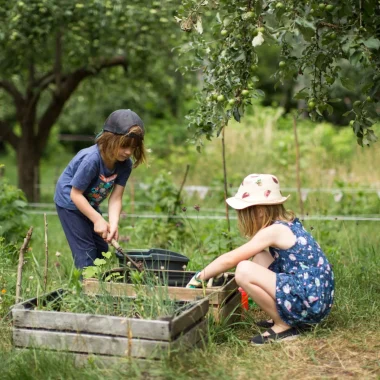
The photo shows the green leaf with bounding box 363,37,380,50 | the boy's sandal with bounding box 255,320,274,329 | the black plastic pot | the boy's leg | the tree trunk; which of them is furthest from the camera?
the tree trunk

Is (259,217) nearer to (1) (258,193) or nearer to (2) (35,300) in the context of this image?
(1) (258,193)

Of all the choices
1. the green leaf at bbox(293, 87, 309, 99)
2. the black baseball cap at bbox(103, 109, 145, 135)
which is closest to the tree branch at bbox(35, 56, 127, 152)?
the black baseball cap at bbox(103, 109, 145, 135)

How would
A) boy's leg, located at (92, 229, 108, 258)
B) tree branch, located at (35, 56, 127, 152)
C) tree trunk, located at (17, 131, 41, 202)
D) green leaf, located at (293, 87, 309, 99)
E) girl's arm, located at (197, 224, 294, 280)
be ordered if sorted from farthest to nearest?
tree trunk, located at (17, 131, 41, 202) < tree branch, located at (35, 56, 127, 152) < boy's leg, located at (92, 229, 108, 258) < green leaf, located at (293, 87, 309, 99) < girl's arm, located at (197, 224, 294, 280)

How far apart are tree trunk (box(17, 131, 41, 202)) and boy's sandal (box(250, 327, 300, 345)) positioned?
7.39 meters

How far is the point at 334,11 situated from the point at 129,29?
546 centimetres

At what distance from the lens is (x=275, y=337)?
366 centimetres

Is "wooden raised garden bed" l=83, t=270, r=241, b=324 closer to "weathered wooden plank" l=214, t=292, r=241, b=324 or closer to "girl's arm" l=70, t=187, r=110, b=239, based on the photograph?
"weathered wooden plank" l=214, t=292, r=241, b=324

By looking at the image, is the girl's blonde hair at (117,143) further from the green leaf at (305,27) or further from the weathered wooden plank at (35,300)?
the green leaf at (305,27)

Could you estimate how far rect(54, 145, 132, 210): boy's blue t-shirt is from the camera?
4.14 m

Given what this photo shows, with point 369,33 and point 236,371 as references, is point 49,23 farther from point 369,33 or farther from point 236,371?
point 236,371

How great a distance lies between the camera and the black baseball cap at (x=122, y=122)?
4.04 metres

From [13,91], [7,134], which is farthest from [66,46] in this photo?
[7,134]

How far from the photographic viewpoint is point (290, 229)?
3691 mm

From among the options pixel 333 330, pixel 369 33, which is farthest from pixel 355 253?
pixel 369 33
